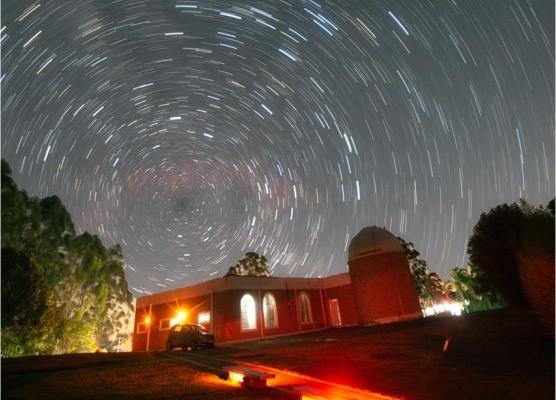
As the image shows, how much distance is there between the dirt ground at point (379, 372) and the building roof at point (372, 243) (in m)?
16.9

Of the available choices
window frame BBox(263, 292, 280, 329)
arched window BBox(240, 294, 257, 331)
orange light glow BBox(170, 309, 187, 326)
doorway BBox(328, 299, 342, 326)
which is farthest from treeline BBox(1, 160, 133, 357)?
doorway BBox(328, 299, 342, 326)

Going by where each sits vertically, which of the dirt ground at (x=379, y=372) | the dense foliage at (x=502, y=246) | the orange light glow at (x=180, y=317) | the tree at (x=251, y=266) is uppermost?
the tree at (x=251, y=266)

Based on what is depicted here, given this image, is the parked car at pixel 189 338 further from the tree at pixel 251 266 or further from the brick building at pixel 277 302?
the tree at pixel 251 266

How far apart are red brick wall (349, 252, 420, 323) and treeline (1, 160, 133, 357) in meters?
24.4

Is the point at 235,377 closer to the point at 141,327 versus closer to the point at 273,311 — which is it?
the point at 273,311

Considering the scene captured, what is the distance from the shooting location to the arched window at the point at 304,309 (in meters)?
34.5

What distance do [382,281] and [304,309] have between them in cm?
843

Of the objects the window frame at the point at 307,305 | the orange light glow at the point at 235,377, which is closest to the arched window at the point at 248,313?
the window frame at the point at 307,305

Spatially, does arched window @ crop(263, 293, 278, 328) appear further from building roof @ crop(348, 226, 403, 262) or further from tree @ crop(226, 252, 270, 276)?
tree @ crop(226, 252, 270, 276)

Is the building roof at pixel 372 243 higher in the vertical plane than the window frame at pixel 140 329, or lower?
higher

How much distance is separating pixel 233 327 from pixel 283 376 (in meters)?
20.6

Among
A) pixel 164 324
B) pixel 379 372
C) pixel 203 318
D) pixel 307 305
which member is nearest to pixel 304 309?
pixel 307 305

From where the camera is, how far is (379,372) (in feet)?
32.4

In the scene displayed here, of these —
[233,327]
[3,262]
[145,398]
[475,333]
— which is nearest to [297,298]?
[233,327]
